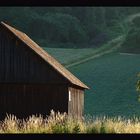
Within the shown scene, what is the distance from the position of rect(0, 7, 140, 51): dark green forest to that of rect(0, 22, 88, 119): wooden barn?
80543 mm

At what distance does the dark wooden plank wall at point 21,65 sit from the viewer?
25.0 metres

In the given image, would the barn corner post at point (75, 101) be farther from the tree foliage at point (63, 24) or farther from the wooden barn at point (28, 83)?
the tree foliage at point (63, 24)

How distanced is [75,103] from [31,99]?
160 inches

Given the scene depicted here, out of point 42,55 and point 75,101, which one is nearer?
point 42,55

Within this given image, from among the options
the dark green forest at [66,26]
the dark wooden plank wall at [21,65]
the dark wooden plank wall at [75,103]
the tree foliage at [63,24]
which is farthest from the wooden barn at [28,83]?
the tree foliage at [63,24]

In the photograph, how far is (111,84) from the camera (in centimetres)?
7975

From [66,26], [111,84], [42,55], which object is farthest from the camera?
[66,26]

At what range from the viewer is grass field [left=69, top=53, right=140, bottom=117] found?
69.5 meters

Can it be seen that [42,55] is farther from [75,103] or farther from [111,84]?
[111,84]

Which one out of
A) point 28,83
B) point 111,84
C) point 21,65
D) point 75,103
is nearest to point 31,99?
point 28,83

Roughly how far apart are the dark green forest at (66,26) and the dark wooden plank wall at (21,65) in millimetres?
80295

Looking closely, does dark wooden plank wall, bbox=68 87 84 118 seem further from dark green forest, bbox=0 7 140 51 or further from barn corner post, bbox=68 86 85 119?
dark green forest, bbox=0 7 140 51

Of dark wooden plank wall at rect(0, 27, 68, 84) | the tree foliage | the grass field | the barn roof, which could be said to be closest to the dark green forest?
the tree foliage
